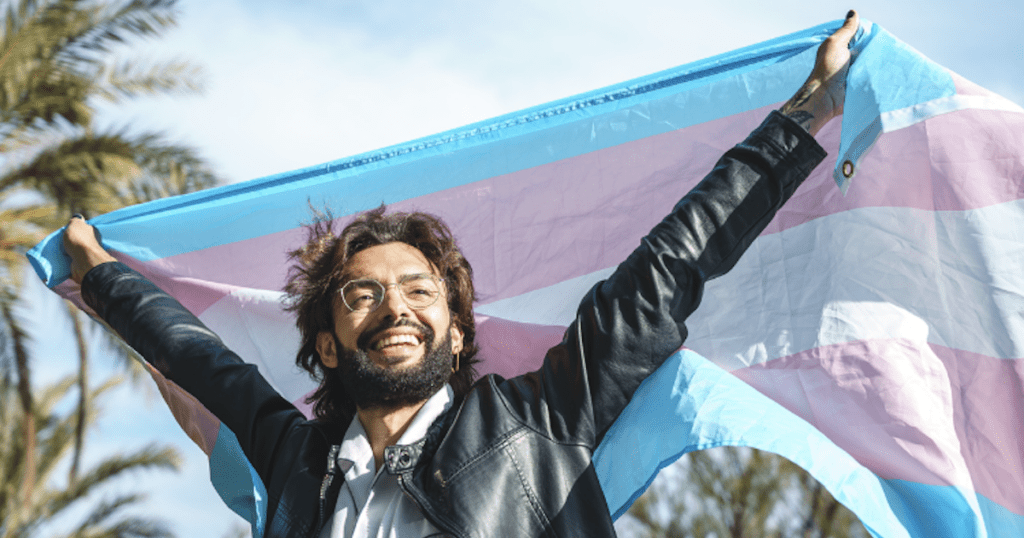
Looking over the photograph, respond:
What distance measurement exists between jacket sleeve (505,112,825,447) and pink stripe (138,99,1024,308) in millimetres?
401

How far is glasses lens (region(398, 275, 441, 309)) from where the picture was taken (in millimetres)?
2770

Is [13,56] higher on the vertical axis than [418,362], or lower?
higher

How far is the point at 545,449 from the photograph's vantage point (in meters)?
2.36

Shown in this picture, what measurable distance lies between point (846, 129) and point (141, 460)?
29.4 ft

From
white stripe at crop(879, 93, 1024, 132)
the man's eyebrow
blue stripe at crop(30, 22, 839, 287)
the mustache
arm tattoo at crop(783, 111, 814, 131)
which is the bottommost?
the mustache

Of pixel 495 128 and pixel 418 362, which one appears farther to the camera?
pixel 495 128

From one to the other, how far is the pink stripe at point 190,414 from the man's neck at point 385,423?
0.68 m

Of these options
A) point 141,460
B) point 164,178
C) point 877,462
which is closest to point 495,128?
point 877,462

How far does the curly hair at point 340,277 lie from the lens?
9.84 ft

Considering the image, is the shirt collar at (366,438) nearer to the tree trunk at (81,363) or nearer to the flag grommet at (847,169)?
the flag grommet at (847,169)

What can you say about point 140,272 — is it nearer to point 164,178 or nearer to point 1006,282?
point 1006,282

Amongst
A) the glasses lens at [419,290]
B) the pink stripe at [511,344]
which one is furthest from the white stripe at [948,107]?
the glasses lens at [419,290]

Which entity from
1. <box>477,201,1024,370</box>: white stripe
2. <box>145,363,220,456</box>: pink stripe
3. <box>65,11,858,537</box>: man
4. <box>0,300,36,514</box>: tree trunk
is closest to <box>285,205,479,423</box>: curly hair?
<box>65,11,858,537</box>: man

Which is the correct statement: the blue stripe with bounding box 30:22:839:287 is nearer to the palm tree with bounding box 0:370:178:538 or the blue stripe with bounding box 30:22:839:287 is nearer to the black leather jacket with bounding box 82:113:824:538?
the black leather jacket with bounding box 82:113:824:538
